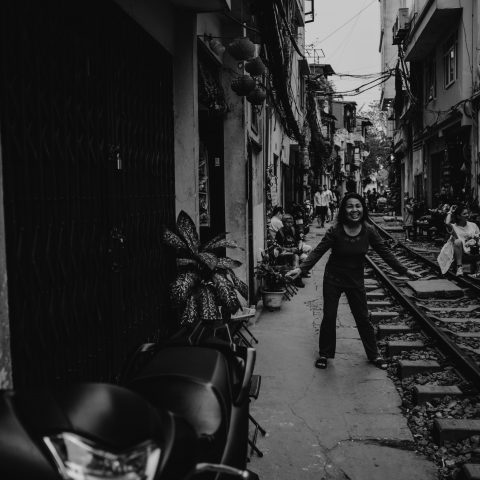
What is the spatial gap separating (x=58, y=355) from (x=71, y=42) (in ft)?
6.71

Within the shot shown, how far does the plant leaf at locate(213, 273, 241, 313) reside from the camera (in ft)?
18.5

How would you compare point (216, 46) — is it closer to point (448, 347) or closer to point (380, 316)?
point (448, 347)

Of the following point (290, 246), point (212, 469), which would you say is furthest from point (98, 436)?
point (290, 246)

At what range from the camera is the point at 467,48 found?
18906 millimetres

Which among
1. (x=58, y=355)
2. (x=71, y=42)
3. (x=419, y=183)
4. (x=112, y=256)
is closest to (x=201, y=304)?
(x=112, y=256)

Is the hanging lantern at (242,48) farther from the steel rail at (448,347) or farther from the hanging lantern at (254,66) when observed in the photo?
the steel rail at (448,347)

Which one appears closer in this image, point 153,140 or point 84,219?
point 84,219

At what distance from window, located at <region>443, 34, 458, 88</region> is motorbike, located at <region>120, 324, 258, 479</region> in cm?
1973

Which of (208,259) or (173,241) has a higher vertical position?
(173,241)

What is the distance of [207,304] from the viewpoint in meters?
5.59

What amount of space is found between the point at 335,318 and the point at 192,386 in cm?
456

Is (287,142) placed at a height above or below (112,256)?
above

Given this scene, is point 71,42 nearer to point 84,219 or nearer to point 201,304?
point 84,219

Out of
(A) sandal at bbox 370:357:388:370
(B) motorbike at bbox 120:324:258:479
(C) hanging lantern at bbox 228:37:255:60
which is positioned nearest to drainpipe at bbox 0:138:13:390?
(B) motorbike at bbox 120:324:258:479
